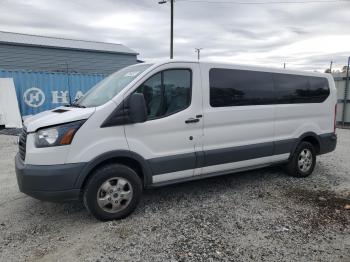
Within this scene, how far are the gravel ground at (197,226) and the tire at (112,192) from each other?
Result: 16cm

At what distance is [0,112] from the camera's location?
12094 millimetres

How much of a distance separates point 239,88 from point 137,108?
6.18ft

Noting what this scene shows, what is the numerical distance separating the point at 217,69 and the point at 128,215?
2.43m

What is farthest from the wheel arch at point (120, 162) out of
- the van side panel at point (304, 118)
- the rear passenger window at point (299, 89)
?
the rear passenger window at point (299, 89)

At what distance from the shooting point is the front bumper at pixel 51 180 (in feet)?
11.8

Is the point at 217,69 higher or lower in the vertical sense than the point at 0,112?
higher

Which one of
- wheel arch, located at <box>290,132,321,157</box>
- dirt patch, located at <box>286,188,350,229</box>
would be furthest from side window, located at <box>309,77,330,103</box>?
dirt patch, located at <box>286,188,350,229</box>

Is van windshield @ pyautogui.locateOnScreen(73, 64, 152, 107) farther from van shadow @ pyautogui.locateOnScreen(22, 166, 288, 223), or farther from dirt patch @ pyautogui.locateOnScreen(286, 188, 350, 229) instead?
dirt patch @ pyautogui.locateOnScreen(286, 188, 350, 229)

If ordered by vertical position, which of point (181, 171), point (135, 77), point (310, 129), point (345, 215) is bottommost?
point (345, 215)

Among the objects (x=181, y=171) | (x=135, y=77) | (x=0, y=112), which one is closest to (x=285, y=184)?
(x=181, y=171)

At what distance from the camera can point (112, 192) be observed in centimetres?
396

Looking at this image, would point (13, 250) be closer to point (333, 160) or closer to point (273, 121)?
point (273, 121)

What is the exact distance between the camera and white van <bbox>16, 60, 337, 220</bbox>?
12.0 ft

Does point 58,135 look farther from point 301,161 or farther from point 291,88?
point 301,161
